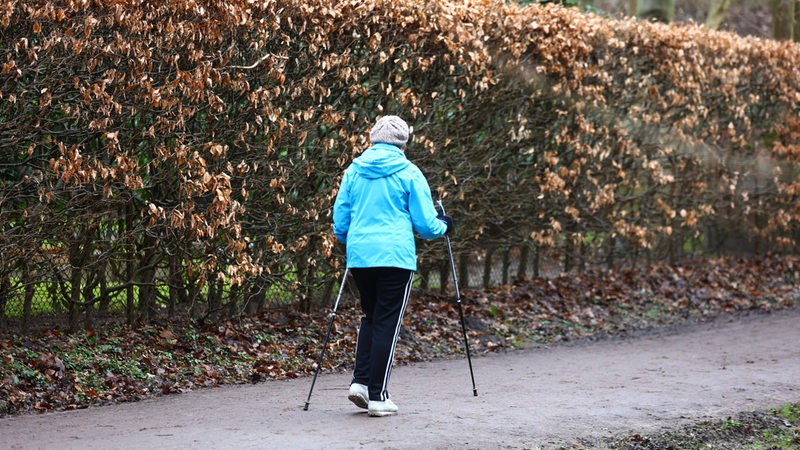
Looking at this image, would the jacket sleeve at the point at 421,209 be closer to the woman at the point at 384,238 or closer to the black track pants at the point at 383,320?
the woman at the point at 384,238

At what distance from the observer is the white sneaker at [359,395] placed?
7.31 metres

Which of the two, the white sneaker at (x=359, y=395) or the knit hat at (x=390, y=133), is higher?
the knit hat at (x=390, y=133)

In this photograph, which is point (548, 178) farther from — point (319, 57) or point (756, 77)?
point (756, 77)

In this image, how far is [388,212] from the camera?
24.0ft

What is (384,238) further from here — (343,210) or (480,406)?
(480,406)

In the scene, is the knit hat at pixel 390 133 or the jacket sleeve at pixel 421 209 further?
the knit hat at pixel 390 133

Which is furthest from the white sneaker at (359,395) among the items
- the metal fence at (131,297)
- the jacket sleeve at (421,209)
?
the metal fence at (131,297)

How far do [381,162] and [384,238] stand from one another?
0.51m

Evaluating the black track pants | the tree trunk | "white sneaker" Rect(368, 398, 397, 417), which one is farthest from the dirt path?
the tree trunk

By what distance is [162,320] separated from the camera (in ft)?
32.0

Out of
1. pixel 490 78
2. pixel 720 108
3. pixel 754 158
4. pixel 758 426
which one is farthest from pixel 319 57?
pixel 754 158

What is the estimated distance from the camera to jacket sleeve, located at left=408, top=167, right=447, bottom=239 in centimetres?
732

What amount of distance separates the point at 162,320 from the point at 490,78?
419 centimetres

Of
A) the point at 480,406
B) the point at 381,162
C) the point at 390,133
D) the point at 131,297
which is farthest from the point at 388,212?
the point at 131,297
